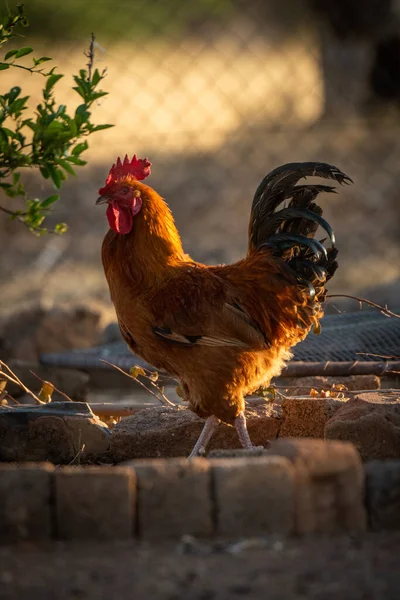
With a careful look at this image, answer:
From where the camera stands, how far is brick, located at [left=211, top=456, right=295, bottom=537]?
3.08m

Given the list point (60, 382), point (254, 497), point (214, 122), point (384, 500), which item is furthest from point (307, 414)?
point (214, 122)

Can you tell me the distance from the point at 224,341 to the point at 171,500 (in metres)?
1.76

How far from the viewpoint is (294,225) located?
5.09 meters

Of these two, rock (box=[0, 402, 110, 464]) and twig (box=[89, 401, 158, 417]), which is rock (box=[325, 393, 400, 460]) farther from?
twig (box=[89, 401, 158, 417])

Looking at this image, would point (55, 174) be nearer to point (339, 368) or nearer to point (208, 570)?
point (339, 368)

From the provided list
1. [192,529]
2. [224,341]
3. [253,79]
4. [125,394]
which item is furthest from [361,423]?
[253,79]

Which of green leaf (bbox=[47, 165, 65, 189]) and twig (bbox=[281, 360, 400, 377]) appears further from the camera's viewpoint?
twig (bbox=[281, 360, 400, 377])

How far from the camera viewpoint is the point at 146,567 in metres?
2.84

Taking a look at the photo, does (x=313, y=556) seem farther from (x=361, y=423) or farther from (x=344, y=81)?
(x=344, y=81)

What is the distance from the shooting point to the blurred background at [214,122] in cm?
1137

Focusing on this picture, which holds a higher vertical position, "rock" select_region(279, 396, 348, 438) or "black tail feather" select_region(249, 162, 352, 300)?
"black tail feather" select_region(249, 162, 352, 300)

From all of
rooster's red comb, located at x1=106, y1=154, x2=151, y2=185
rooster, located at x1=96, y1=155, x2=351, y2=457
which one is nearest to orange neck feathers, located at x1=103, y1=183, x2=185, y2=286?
rooster, located at x1=96, y1=155, x2=351, y2=457

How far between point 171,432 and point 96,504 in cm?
188

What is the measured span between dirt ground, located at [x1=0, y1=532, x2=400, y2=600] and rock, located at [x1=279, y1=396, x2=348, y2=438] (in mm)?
1670
